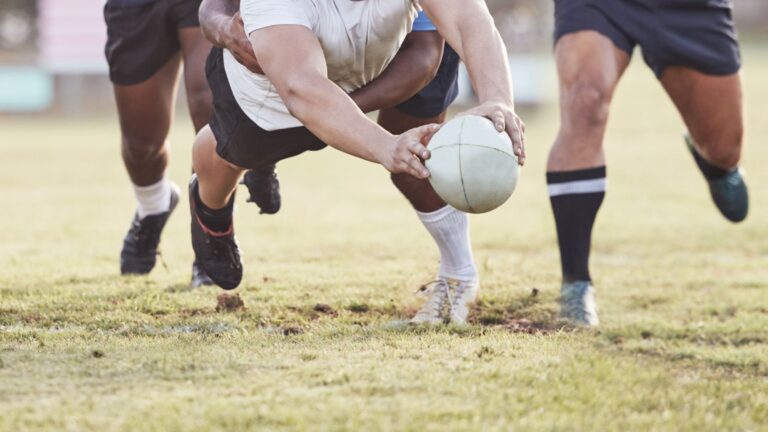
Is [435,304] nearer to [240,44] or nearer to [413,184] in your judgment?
[413,184]

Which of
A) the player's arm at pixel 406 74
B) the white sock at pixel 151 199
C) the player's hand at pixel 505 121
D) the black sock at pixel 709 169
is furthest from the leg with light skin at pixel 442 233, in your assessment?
the black sock at pixel 709 169

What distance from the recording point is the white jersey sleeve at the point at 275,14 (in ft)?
13.5

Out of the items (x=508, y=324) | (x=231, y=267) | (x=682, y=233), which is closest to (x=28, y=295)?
(x=231, y=267)

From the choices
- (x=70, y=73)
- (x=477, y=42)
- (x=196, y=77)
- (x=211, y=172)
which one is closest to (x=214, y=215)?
(x=211, y=172)

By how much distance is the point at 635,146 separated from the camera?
15.8 metres

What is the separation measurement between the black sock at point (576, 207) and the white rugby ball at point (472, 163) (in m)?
1.57

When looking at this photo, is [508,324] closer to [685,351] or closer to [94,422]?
[685,351]

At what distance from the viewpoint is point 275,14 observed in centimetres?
412

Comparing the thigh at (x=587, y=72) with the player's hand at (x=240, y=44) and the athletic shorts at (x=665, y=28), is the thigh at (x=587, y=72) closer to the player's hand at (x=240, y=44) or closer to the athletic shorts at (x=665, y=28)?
the athletic shorts at (x=665, y=28)

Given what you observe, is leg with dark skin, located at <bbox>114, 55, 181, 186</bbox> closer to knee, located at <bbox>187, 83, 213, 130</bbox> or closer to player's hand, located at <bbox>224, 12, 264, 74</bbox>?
knee, located at <bbox>187, 83, 213, 130</bbox>

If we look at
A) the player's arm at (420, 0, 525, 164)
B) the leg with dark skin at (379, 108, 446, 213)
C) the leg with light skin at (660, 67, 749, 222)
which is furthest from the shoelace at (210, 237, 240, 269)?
the leg with light skin at (660, 67, 749, 222)

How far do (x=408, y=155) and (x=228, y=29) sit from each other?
44.6 inches

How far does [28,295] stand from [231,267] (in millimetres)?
941

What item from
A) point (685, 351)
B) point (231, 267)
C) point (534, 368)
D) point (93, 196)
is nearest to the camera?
point (534, 368)
